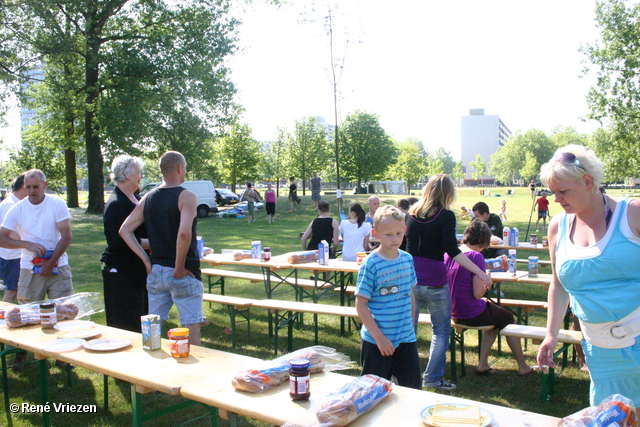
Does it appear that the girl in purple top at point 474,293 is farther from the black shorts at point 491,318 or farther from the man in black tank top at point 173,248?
the man in black tank top at point 173,248

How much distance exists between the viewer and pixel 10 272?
5.33 m

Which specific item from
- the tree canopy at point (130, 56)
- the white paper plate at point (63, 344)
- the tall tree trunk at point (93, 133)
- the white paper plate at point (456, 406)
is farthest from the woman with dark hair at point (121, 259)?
the tall tree trunk at point (93, 133)

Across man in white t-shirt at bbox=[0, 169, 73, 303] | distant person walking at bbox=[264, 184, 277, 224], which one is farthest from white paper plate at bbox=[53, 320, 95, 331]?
distant person walking at bbox=[264, 184, 277, 224]

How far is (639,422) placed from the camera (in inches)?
78.6

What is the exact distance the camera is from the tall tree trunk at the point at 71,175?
26.8 metres

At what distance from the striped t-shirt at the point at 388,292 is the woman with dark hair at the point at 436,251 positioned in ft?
3.38

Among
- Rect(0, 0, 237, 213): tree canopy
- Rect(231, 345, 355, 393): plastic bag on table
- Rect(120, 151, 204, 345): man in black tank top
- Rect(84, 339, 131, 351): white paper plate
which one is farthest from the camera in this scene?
Rect(0, 0, 237, 213): tree canopy

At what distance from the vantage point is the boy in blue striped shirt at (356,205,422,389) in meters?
2.86

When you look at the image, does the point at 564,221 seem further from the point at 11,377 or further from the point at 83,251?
the point at 83,251

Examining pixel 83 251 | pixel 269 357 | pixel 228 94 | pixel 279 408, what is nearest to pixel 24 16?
pixel 228 94

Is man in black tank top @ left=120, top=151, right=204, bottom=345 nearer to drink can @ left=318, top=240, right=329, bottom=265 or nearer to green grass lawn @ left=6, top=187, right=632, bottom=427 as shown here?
green grass lawn @ left=6, top=187, right=632, bottom=427

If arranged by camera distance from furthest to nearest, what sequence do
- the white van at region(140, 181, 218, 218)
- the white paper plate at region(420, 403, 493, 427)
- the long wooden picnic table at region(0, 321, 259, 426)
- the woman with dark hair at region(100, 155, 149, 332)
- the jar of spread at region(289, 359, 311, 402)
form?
the white van at region(140, 181, 218, 218) → the woman with dark hair at region(100, 155, 149, 332) → the long wooden picnic table at region(0, 321, 259, 426) → the jar of spread at region(289, 359, 311, 402) → the white paper plate at region(420, 403, 493, 427)

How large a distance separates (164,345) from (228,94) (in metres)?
20.9

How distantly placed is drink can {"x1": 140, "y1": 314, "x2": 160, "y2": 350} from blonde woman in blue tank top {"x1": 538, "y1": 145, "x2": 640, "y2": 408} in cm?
232
